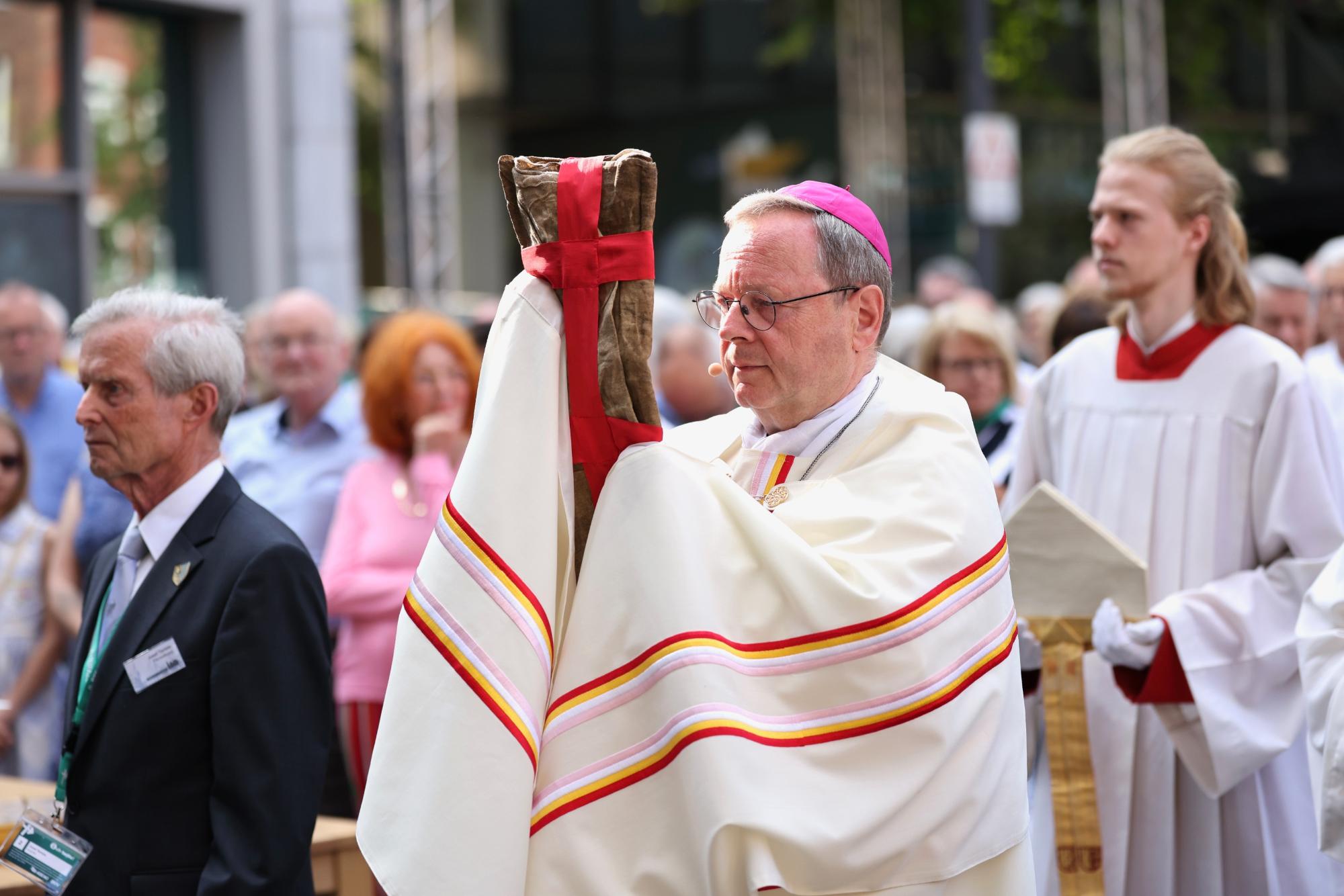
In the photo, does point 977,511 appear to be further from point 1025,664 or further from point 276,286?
point 276,286

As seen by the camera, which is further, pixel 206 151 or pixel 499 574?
pixel 206 151

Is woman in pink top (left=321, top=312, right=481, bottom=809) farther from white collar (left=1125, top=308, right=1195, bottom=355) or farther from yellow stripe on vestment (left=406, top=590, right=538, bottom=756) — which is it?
yellow stripe on vestment (left=406, top=590, right=538, bottom=756)

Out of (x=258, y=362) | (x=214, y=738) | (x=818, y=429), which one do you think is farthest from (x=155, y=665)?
(x=258, y=362)

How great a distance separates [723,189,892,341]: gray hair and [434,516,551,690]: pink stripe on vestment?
807 millimetres

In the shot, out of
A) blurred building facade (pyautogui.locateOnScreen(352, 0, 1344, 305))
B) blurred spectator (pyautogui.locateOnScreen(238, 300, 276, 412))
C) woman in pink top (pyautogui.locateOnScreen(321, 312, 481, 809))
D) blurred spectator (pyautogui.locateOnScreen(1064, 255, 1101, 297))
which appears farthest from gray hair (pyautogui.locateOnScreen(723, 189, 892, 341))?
blurred building facade (pyautogui.locateOnScreen(352, 0, 1344, 305))

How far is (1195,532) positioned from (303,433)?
3235 millimetres

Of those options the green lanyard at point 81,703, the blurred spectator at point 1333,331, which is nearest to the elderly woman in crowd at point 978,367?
the blurred spectator at point 1333,331

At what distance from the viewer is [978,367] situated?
5.99 meters

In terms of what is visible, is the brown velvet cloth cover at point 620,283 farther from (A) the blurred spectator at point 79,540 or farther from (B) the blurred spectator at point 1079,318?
(B) the blurred spectator at point 1079,318

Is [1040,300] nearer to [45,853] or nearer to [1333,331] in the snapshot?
[1333,331]

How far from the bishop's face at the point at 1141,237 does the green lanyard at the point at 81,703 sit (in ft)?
8.49

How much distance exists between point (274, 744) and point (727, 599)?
1083 mm

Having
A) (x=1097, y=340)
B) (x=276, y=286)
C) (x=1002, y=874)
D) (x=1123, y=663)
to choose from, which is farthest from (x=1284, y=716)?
Result: (x=276, y=286)

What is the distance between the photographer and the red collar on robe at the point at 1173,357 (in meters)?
4.35
